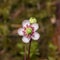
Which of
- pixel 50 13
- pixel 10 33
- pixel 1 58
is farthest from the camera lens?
pixel 50 13

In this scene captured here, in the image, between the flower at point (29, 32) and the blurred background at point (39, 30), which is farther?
the blurred background at point (39, 30)

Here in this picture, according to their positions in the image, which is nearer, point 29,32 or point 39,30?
point 29,32

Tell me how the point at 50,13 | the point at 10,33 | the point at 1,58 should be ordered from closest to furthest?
1. the point at 1,58
2. the point at 10,33
3. the point at 50,13

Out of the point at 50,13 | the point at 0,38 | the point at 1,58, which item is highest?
the point at 50,13

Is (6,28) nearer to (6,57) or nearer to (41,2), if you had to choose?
(6,57)

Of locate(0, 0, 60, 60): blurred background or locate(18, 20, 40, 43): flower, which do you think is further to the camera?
locate(0, 0, 60, 60): blurred background

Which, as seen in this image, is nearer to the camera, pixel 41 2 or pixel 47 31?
pixel 47 31

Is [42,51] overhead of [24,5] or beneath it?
beneath

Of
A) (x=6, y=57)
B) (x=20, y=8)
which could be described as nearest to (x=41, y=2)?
(x=20, y=8)
